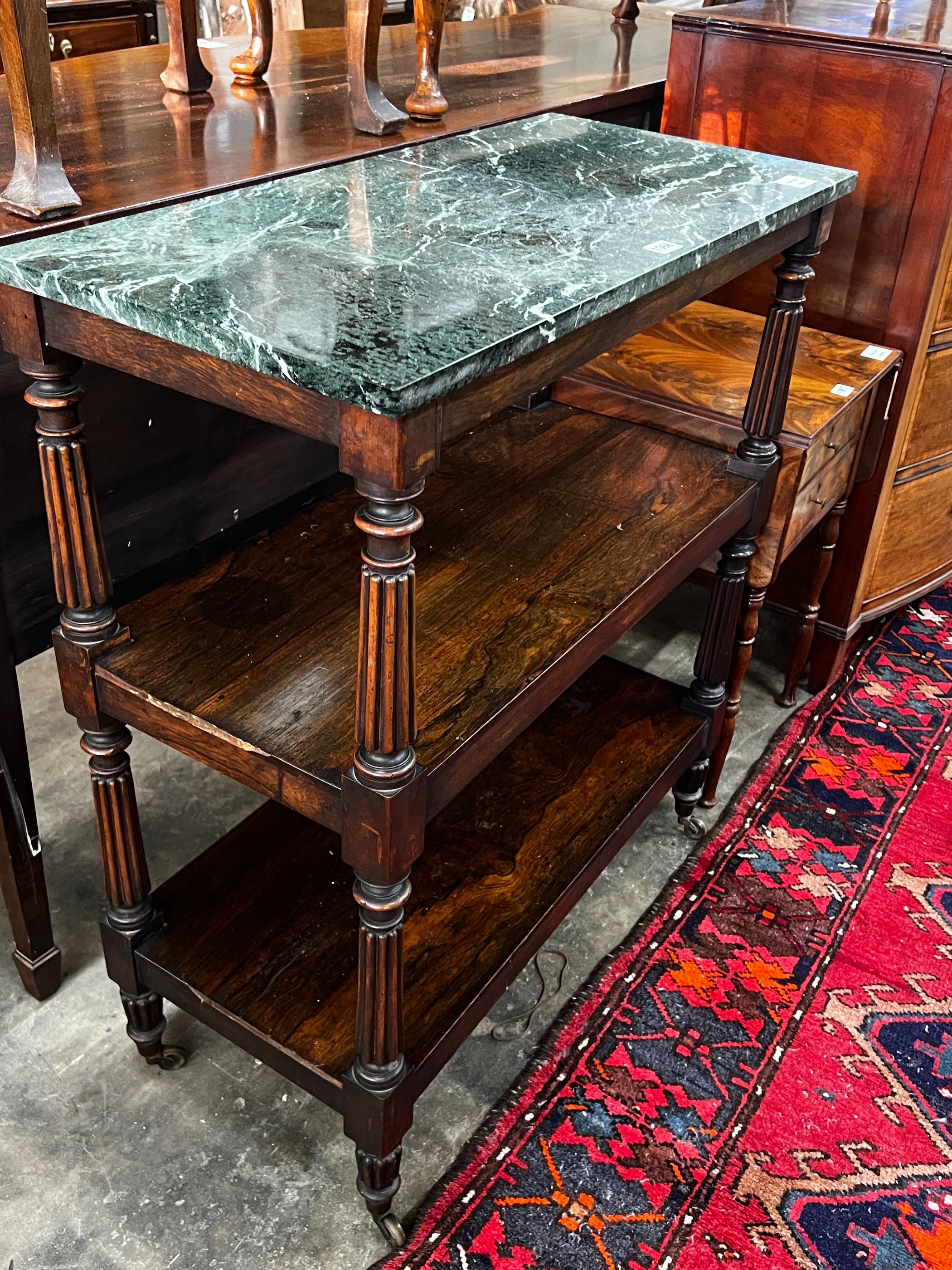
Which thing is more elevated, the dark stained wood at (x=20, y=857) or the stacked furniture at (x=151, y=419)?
the stacked furniture at (x=151, y=419)

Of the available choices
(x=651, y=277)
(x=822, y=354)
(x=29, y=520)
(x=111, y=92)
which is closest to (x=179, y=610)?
(x=29, y=520)

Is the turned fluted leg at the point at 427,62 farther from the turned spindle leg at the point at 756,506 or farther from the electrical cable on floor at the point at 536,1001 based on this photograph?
the electrical cable on floor at the point at 536,1001

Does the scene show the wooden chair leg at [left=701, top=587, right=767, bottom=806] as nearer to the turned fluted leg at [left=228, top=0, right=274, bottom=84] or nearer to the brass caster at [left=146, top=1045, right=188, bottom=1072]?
the brass caster at [left=146, top=1045, right=188, bottom=1072]

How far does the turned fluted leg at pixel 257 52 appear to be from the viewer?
6.48ft

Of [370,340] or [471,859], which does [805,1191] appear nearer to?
[471,859]

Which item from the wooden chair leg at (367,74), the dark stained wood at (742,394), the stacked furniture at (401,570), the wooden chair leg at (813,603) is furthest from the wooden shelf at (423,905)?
the wooden chair leg at (367,74)

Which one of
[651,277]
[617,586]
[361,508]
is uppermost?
[651,277]

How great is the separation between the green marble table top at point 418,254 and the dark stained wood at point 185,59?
564 millimetres

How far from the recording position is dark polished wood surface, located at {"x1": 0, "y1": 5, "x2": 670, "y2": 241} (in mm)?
1587

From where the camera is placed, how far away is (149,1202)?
155cm

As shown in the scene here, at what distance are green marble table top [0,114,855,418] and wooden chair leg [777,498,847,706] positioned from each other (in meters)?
0.85

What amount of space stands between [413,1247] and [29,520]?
1099 millimetres

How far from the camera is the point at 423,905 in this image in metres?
1.65

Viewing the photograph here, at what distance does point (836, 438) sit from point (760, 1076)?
44.3 inches
